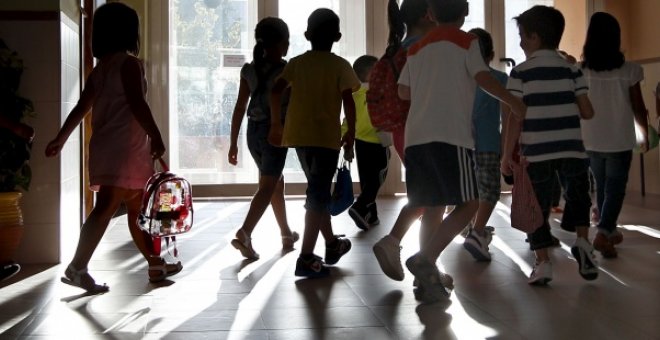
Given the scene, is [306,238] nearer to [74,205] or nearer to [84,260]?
[84,260]

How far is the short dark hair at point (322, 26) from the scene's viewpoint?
4113mm

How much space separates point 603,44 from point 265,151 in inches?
75.6

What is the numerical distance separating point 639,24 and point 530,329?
6490 mm

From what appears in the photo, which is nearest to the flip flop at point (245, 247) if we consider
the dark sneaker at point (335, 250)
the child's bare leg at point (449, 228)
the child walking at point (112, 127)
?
the dark sneaker at point (335, 250)

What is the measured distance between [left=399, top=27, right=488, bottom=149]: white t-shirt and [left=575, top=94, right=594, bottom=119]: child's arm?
64cm

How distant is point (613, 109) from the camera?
475 centimetres

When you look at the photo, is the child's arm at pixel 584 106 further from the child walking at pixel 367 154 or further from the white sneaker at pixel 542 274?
the child walking at pixel 367 154

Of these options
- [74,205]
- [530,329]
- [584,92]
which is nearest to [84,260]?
[74,205]

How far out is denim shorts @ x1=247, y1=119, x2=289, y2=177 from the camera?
4609 mm

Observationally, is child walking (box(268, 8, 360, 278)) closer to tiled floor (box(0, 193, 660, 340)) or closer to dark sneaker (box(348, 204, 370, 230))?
tiled floor (box(0, 193, 660, 340))

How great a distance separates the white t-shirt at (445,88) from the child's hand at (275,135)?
96 centimetres

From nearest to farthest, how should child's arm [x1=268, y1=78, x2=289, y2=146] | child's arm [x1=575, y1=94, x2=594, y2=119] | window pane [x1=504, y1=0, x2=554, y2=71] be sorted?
child's arm [x1=575, y1=94, x2=594, y2=119]
child's arm [x1=268, y1=78, x2=289, y2=146]
window pane [x1=504, y1=0, x2=554, y2=71]

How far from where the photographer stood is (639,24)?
8664mm

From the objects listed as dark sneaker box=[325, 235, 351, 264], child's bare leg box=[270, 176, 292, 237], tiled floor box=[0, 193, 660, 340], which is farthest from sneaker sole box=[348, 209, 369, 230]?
dark sneaker box=[325, 235, 351, 264]
